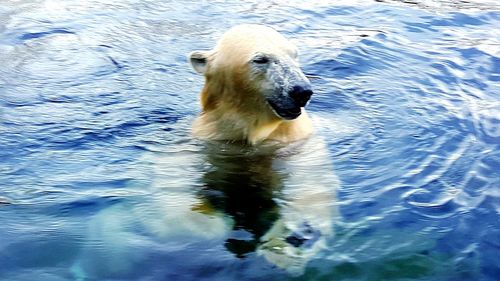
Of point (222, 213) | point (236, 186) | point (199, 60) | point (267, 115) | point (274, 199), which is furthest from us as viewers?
point (199, 60)

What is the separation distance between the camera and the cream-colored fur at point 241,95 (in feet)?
18.2

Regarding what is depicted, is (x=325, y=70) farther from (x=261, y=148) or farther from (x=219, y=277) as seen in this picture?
(x=219, y=277)

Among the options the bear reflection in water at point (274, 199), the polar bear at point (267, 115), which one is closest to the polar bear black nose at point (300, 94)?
the polar bear at point (267, 115)

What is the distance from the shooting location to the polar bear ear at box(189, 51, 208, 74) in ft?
19.3

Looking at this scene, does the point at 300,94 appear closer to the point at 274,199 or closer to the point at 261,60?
the point at 261,60

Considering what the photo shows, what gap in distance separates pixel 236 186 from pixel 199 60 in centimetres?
102

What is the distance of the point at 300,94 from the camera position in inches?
206

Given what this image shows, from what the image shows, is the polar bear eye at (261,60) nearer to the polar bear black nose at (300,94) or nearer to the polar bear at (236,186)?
the polar bear at (236,186)

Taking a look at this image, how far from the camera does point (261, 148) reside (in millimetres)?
5789

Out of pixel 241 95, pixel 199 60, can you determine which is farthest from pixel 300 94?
pixel 199 60

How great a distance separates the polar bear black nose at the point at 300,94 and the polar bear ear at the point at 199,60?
0.86m

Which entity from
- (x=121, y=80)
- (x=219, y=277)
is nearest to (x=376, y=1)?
(x=121, y=80)

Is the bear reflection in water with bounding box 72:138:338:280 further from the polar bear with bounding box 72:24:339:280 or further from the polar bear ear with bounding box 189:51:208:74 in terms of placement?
the polar bear ear with bounding box 189:51:208:74

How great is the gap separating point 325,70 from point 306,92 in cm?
256
